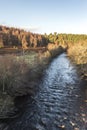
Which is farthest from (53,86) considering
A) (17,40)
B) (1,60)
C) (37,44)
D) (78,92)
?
(37,44)

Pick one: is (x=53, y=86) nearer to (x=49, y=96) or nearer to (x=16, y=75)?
(x=49, y=96)

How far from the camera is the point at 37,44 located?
8088 centimetres

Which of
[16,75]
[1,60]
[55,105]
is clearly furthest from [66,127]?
[1,60]

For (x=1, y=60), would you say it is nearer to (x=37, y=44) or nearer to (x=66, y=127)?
(x=66, y=127)

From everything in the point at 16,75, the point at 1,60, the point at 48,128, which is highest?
the point at 1,60

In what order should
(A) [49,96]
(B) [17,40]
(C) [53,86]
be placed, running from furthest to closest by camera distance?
(B) [17,40], (C) [53,86], (A) [49,96]

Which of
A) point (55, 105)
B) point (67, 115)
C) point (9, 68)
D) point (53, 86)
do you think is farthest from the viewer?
point (53, 86)

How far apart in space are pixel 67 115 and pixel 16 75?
404cm

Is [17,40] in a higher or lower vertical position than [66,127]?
higher

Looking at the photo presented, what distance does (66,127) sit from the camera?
7.03m

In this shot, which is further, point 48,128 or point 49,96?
point 49,96

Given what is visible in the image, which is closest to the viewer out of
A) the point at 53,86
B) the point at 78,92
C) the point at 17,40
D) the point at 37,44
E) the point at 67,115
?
the point at 67,115

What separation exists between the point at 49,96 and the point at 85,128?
Result: 4.31 metres

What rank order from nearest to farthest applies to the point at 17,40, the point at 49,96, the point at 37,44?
the point at 49,96 → the point at 17,40 → the point at 37,44
